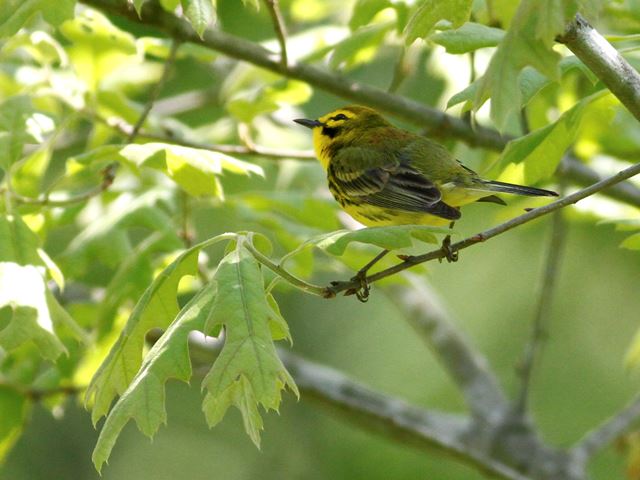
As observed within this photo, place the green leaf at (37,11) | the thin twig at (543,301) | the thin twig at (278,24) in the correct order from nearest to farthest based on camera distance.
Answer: the green leaf at (37,11) < the thin twig at (278,24) < the thin twig at (543,301)

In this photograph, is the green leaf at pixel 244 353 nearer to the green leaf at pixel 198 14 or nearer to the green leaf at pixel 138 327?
the green leaf at pixel 138 327

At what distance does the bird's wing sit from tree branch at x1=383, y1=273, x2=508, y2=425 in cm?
84

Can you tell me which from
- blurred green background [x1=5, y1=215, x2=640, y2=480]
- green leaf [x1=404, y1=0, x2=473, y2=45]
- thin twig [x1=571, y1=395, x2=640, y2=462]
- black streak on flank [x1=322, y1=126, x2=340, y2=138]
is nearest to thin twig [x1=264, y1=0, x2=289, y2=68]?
black streak on flank [x1=322, y1=126, x2=340, y2=138]

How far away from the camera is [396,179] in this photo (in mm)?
3291

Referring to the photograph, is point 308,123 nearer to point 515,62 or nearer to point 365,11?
point 365,11

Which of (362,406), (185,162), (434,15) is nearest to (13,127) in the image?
(185,162)

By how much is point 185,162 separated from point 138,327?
23.4 inches

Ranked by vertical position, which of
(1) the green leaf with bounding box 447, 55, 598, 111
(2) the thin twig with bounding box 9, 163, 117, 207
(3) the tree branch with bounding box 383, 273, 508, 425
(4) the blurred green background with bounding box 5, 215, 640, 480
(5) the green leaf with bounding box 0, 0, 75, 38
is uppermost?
(5) the green leaf with bounding box 0, 0, 75, 38

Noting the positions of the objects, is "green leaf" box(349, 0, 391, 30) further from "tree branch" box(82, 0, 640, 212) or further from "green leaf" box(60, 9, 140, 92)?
"green leaf" box(60, 9, 140, 92)

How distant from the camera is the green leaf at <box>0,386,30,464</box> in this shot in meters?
3.44

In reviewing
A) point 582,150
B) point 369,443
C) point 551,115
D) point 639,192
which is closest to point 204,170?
point 639,192

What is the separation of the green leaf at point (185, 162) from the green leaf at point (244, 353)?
1.95ft

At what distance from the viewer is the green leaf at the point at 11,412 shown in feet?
11.3

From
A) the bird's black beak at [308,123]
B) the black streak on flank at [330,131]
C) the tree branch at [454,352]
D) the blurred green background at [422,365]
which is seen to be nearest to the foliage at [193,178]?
the bird's black beak at [308,123]
